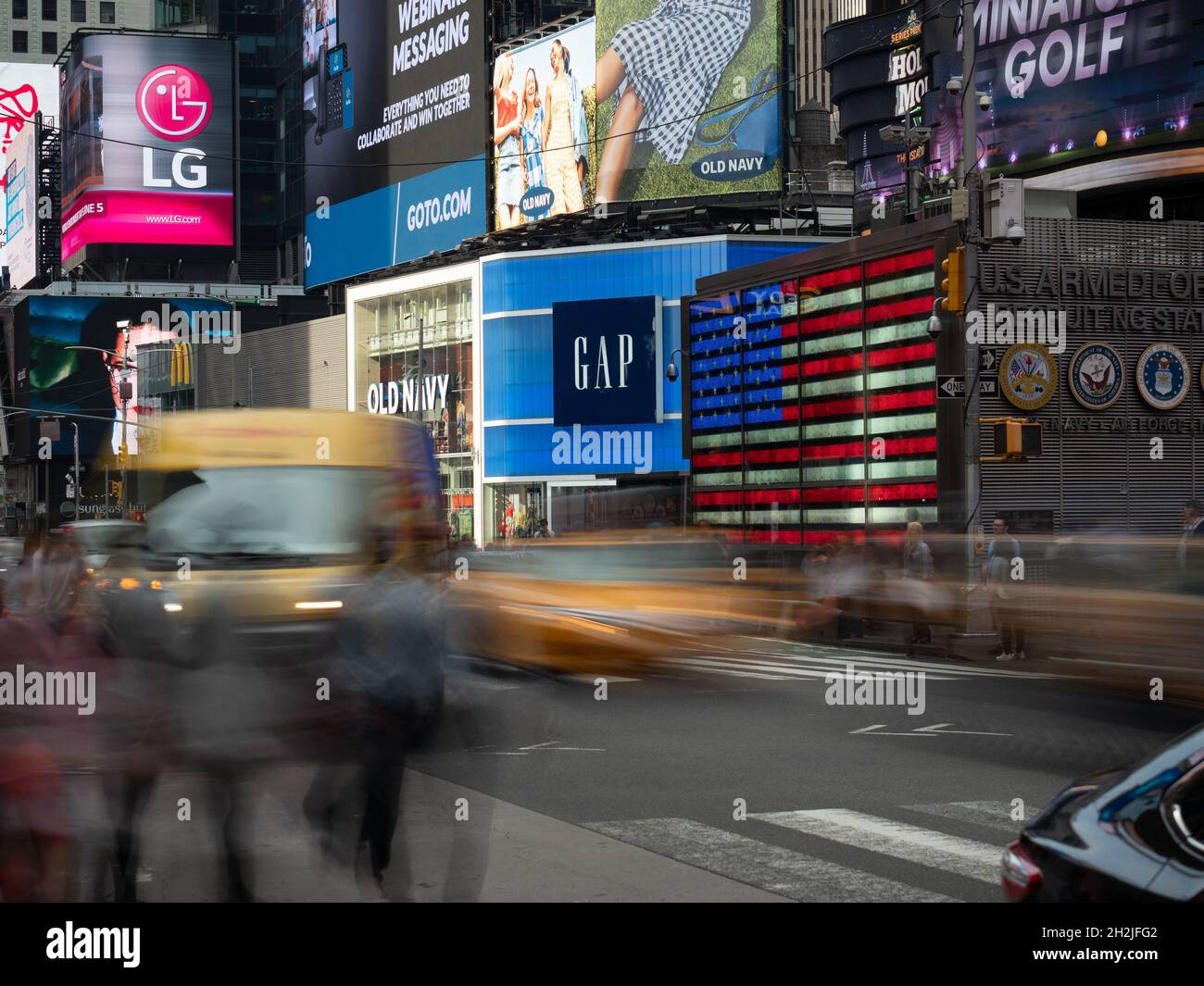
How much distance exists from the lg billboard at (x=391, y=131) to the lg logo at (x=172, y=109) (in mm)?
12230

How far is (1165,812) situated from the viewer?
11.9 feet

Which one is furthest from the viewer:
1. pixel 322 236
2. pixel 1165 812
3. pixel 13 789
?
pixel 322 236

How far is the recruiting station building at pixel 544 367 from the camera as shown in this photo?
6512cm

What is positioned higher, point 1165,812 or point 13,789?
point 1165,812

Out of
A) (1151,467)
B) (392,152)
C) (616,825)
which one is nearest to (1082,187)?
(1151,467)

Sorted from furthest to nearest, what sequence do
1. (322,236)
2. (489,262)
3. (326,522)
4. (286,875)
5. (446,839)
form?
(322,236) < (489,262) < (326,522) < (446,839) < (286,875)

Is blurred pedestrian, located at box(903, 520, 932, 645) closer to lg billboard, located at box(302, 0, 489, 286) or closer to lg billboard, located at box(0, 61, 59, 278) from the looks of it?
lg billboard, located at box(302, 0, 489, 286)

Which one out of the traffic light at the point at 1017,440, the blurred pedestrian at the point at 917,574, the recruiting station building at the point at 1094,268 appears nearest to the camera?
the traffic light at the point at 1017,440

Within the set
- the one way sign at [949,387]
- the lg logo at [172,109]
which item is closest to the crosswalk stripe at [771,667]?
the one way sign at [949,387]

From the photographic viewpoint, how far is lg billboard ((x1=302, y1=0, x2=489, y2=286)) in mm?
70750

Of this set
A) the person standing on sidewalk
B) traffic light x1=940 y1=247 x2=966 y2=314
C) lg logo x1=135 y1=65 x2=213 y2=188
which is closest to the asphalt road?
the person standing on sidewalk

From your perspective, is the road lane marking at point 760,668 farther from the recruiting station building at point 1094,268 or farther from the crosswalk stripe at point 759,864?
the crosswalk stripe at point 759,864

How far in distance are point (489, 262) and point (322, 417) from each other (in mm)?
57788

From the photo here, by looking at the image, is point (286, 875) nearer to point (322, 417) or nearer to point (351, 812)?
point (351, 812)
